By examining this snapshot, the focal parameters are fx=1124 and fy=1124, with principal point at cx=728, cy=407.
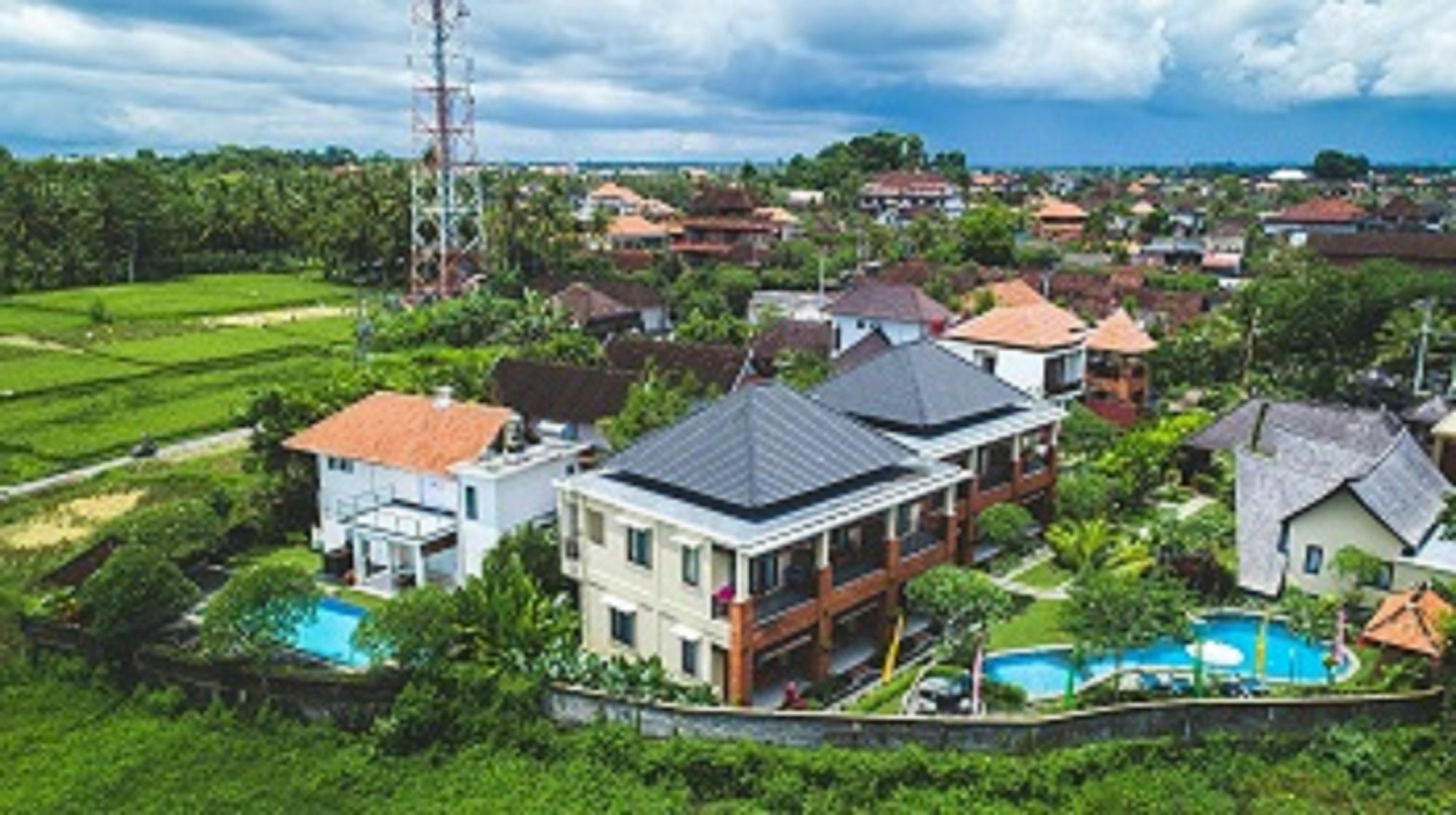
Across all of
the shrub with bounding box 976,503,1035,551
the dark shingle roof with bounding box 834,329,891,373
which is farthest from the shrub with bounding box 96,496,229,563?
the dark shingle roof with bounding box 834,329,891,373

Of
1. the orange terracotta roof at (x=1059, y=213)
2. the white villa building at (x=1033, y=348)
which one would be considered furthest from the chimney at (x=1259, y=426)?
the orange terracotta roof at (x=1059, y=213)

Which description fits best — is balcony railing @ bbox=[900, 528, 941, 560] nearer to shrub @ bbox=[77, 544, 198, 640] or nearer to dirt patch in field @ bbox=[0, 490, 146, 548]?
shrub @ bbox=[77, 544, 198, 640]

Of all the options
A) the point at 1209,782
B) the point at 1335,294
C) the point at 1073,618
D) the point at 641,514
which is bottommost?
the point at 1209,782

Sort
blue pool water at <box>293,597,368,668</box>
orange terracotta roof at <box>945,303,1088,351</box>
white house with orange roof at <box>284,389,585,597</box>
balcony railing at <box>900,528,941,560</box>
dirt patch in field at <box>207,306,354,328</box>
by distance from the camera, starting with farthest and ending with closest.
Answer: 1. dirt patch in field at <box>207,306,354,328</box>
2. orange terracotta roof at <box>945,303,1088,351</box>
3. white house with orange roof at <box>284,389,585,597</box>
4. balcony railing at <box>900,528,941,560</box>
5. blue pool water at <box>293,597,368,668</box>

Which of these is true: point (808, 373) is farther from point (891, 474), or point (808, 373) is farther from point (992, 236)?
point (992, 236)

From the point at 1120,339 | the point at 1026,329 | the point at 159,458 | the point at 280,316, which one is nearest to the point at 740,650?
the point at 1026,329

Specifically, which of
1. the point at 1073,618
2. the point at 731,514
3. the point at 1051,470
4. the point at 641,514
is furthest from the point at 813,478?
the point at 1051,470

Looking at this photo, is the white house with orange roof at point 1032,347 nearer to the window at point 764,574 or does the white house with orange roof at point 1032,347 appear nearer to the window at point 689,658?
the window at point 764,574

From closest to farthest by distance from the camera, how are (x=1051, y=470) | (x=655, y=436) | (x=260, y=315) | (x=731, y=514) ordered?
1. (x=731, y=514)
2. (x=655, y=436)
3. (x=1051, y=470)
4. (x=260, y=315)
